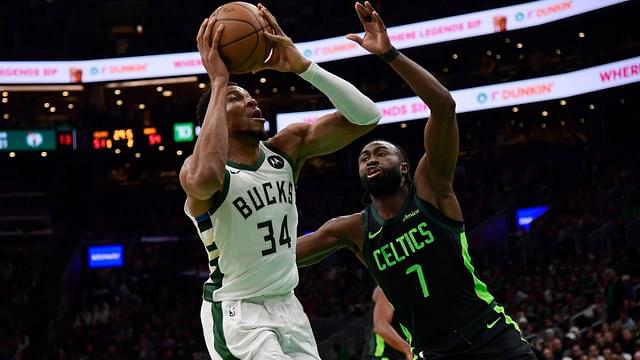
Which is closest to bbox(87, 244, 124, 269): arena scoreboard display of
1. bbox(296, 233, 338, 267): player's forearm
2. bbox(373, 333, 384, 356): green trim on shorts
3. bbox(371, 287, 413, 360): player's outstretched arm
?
bbox(373, 333, 384, 356): green trim on shorts

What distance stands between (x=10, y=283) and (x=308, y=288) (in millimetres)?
9252

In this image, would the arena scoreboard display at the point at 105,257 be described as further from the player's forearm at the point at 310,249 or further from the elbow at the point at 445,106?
the elbow at the point at 445,106

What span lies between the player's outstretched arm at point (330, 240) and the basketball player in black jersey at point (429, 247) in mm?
193

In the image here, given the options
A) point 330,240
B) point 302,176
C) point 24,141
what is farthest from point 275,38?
point 302,176

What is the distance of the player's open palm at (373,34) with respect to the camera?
5.16m

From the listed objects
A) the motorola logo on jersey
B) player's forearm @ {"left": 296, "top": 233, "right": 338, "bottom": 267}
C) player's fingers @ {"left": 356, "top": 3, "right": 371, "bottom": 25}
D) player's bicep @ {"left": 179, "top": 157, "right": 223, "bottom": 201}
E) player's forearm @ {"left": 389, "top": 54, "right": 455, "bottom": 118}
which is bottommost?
player's forearm @ {"left": 296, "top": 233, "right": 338, "bottom": 267}

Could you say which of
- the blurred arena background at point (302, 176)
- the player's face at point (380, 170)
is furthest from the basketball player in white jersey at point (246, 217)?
the blurred arena background at point (302, 176)

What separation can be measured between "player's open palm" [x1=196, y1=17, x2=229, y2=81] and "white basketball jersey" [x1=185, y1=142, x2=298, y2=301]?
1.63 ft

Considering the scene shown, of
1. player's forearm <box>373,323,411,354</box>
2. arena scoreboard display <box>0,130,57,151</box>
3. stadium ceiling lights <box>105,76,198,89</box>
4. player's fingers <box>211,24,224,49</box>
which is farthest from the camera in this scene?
stadium ceiling lights <box>105,76,198,89</box>

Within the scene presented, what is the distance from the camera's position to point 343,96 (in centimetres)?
513

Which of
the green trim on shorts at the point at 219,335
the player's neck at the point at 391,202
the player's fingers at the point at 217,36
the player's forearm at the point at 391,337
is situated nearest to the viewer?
the green trim on shorts at the point at 219,335

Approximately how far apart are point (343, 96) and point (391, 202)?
29.4 inches

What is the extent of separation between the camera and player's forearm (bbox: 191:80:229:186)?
4.65 metres

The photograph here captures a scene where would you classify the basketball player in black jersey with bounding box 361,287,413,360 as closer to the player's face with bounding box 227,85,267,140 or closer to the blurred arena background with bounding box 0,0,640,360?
the player's face with bounding box 227,85,267,140
